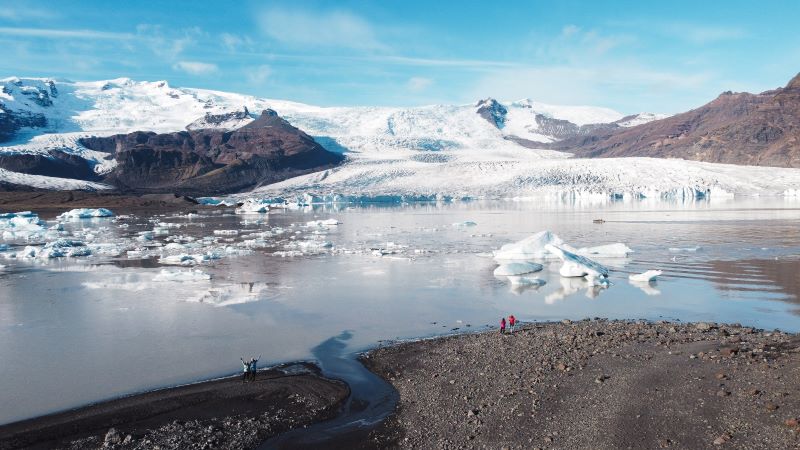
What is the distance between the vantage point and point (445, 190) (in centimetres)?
7606

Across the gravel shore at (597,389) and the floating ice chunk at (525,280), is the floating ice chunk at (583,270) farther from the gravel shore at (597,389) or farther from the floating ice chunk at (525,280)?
the gravel shore at (597,389)

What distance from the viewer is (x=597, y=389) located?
26.1 feet

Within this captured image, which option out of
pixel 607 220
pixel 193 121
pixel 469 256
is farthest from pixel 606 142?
pixel 469 256

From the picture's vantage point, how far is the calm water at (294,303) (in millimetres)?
9859

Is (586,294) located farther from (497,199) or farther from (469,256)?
(497,199)

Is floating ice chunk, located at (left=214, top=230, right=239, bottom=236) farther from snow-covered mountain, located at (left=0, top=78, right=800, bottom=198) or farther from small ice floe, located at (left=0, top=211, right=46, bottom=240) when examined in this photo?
snow-covered mountain, located at (left=0, top=78, right=800, bottom=198)

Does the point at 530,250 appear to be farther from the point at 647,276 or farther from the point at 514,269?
the point at 647,276

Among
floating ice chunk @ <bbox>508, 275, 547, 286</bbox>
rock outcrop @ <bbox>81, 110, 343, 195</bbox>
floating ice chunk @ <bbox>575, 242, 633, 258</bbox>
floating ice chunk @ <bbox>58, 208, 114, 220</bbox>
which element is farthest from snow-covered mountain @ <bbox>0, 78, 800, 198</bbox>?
floating ice chunk @ <bbox>508, 275, 547, 286</bbox>

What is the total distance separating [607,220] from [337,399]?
109ft

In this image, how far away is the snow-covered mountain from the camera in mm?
69312

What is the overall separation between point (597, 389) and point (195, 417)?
16.6ft

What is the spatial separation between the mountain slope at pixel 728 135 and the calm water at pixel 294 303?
91358 millimetres

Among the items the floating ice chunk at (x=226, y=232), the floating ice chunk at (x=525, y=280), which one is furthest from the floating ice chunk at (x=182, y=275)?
the floating ice chunk at (x=226, y=232)

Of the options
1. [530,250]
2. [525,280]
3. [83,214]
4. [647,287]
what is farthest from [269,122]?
[647,287]
